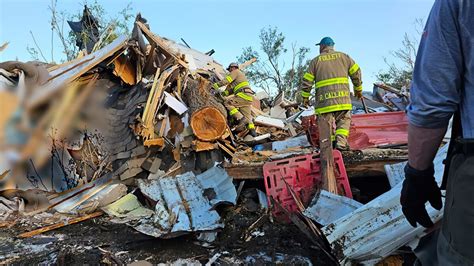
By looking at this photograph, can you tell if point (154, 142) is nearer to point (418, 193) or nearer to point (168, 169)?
point (168, 169)

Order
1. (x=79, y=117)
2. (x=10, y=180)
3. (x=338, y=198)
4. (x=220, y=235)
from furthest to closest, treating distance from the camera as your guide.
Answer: (x=79, y=117) → (x=10, y=180) → (x=220, y=235) → (x=338, y=198)

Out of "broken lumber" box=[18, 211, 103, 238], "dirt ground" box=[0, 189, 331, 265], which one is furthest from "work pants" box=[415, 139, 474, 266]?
"broken lumber" box=[18, 211, 103, 238]

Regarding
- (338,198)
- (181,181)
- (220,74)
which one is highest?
(220,74)

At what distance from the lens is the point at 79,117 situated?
17.3ft

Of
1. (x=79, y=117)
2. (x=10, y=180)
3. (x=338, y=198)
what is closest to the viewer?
(x=338, y=198)

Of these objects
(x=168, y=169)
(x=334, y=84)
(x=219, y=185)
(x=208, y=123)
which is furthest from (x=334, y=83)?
(x=168, y=169)

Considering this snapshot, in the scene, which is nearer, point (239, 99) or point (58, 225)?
point (58, 225)

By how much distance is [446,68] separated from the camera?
3.68 feet

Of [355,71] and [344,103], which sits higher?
[355,71]

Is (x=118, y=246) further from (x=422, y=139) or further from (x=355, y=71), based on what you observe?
(x=355, y=71)

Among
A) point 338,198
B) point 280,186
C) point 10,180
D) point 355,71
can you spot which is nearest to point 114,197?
point 10,180

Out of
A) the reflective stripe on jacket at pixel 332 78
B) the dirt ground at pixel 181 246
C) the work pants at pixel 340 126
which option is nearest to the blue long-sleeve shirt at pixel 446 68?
the dirt ground at pixel 181 246

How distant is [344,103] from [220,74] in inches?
222

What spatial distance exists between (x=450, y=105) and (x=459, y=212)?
31 cm
